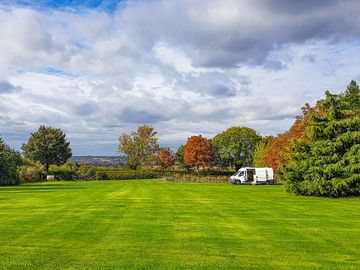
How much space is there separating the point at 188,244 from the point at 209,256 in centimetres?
152

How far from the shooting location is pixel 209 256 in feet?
33.8

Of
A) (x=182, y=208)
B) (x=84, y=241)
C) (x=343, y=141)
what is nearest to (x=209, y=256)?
(x=84, y=241)

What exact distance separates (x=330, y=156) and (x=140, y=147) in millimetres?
77898

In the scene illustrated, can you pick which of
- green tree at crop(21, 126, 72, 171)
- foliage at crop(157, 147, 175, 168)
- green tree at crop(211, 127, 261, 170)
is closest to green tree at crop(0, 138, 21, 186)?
green tree at crop(21, 126, 72, 171)

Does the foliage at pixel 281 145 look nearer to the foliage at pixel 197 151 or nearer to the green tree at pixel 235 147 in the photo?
the foliage at pixel 197 151

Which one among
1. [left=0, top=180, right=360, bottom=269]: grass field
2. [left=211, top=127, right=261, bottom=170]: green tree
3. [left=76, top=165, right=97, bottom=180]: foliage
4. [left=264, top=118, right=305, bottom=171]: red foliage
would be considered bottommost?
[left=0, top=180, right=360, bottom=269]: grass field

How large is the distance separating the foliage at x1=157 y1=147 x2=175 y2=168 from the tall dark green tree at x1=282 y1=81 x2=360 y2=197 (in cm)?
7287

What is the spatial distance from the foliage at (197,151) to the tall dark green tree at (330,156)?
5968 centimetres

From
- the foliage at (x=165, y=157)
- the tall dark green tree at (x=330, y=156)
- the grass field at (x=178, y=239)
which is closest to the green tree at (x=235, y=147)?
the foliage at (x=165, y=157)

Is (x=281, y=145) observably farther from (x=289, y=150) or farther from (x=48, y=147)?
(x=48, y=147)

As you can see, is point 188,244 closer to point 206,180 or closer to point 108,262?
point 108,262

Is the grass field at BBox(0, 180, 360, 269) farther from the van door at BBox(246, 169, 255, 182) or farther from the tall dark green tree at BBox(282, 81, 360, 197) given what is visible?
the van door at BBox(246, 169, 255, 182)

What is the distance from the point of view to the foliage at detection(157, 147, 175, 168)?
341 ft

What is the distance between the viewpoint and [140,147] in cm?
10475
